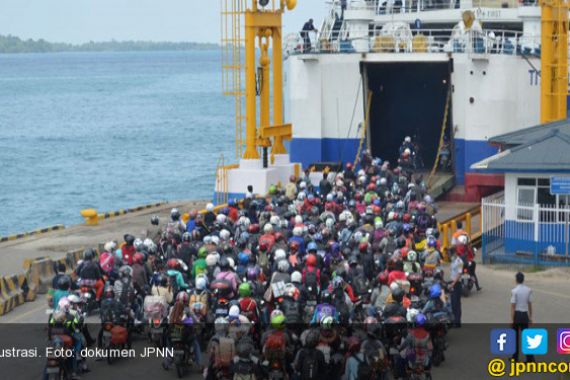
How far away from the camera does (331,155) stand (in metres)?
35.8

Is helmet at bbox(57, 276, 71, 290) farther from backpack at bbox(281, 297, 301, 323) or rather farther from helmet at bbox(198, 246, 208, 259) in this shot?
backpack at bbox(281, 297, 301, 323)

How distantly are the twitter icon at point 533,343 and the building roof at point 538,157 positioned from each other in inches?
283

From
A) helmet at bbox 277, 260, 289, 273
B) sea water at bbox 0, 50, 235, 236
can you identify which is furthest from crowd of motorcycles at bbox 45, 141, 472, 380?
sea water at bbox 0, 50, 235, 236

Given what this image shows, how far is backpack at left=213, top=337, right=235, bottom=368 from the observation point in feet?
50.3

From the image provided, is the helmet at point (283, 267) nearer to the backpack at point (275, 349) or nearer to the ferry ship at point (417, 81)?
the backpack at point (275, 349)

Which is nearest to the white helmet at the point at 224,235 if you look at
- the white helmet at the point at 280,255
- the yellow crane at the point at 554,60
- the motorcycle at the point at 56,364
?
the white helmet at the point at 280,255

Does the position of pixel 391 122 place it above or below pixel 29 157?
above

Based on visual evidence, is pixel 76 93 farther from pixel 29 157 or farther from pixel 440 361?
pixel 440 361

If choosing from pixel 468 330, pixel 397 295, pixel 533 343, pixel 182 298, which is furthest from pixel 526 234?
pixel 182 298

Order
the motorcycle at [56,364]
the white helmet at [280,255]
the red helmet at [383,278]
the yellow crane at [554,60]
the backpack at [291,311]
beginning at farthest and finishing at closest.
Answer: the yellow crane at [554,60] < the white helmet at [280,255] < the red helmet at [383,278] < the backpack at [291,311] < the motorcycle at [56,364]

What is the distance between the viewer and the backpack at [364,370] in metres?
15.0

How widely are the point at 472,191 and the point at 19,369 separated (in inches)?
709

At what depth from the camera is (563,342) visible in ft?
57.8

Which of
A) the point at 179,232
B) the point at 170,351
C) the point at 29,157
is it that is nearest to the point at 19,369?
the point at 170,351
